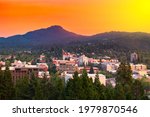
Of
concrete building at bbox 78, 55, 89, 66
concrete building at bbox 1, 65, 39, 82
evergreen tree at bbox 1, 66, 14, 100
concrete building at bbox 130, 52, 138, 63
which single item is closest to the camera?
evergreen tree at bbox 1, 66, 14, 100

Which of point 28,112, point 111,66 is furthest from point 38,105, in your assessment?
point 111,66

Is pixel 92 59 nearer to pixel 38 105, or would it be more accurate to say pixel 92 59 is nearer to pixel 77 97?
pixel 77 97

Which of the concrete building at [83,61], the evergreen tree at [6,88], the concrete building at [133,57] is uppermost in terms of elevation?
the evergreen tree at [6,88]

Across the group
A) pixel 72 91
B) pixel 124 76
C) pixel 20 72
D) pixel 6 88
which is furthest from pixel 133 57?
pixel 72 91

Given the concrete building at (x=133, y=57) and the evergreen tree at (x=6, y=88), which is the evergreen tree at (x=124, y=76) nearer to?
the evergreen tree at (x=6, y=88)

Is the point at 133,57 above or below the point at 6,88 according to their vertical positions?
below

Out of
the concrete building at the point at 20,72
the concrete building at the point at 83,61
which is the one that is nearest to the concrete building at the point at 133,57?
the concrete building at the point at 83,61

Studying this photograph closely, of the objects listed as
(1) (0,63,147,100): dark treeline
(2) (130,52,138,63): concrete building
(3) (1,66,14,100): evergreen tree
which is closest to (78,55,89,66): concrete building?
(2) (130,52,138,63): concrete building

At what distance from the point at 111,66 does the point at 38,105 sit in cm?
1202

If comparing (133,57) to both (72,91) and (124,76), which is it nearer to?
(124,76)

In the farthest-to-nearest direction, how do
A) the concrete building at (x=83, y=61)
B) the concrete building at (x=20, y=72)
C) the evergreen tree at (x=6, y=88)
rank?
the concrete building at (x=83, y=61)
the concrete building at (x=20, y=72)
the evergreen tree at (x=6, y=88)

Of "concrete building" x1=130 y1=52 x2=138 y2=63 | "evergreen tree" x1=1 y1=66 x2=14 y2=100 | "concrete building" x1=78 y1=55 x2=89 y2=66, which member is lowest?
"concrete building" x1=78 y1=55 x2=89 y2=66

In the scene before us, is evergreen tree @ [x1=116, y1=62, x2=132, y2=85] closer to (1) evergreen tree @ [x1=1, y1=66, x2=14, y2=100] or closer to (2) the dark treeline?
(2) the dark treeline

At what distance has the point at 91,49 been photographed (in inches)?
696
